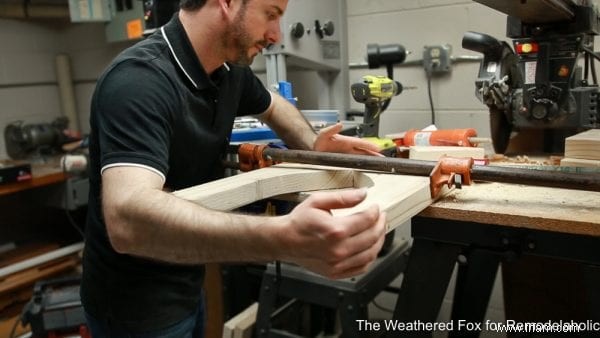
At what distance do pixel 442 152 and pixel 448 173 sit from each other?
0.70ft

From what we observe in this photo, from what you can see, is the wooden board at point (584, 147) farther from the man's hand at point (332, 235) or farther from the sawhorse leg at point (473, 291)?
the man's hand at point (332, 235)

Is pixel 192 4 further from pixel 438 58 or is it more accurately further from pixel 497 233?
pixel 438 58

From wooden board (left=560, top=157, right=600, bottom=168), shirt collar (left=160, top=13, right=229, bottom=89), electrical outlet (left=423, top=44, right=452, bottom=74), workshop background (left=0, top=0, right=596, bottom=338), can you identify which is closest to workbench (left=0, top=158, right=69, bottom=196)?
workshop background (left=0, top=0, right=596, bottom=338)

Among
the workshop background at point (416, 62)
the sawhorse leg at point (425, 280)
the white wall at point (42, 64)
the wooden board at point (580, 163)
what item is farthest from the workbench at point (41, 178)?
the wooden board at point (580, 163)

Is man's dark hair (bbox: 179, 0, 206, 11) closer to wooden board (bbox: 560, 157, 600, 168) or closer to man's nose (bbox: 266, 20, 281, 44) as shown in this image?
man's nose (bbox: 266, 20, 281, 44)

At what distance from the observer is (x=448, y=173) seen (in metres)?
0.83

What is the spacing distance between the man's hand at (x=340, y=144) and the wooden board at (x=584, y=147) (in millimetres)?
388

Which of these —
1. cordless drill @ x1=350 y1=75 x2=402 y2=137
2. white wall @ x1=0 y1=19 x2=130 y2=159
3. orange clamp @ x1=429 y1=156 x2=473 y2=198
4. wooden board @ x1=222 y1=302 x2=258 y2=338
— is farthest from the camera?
white wall @ x1=0 y1=19 x2=130 y2=159

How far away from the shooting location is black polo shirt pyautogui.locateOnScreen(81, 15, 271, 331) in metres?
0.79

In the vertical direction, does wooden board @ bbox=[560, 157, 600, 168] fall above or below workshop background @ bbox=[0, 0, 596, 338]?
below

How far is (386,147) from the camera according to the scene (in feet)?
3.89

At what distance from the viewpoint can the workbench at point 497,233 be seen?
0.73 meters

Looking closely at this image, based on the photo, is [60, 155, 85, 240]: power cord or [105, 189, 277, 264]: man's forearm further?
[60, 155, 85, 240]: power cord

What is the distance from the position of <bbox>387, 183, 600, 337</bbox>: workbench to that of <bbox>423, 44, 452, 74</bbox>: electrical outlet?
0.97 meters
